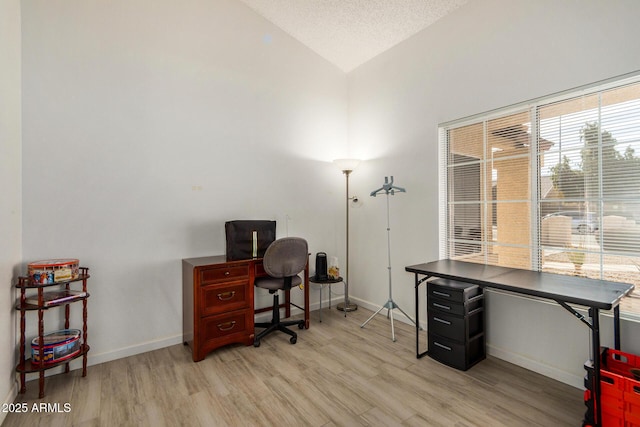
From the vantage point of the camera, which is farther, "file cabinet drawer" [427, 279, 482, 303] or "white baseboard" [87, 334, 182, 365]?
"white baseboard" [87, 334, 182, 365]

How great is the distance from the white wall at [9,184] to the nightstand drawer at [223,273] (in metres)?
1.24

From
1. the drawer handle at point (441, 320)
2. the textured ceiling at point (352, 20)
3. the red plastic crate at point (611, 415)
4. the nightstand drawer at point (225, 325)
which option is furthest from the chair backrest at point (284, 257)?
the textured ceiling at point (352, 20)

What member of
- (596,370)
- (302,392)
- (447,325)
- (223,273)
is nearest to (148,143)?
(223,273)

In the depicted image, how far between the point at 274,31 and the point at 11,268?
3416 mm

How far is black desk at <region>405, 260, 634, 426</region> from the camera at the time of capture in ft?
5.49

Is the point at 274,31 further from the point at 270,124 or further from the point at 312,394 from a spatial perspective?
the point at 312,394

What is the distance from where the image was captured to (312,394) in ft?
6.99

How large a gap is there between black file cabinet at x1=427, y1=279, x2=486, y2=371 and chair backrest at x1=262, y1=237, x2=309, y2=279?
125 centimetres

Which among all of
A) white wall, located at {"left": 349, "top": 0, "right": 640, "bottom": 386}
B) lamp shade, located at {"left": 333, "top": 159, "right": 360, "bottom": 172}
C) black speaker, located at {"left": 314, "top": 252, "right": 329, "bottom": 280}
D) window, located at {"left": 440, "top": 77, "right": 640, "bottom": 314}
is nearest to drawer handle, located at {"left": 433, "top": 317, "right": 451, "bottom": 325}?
white wall, located at {"left": 349, "top": 0, "right": 640, "bottom": 386}

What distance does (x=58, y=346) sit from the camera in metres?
2.19

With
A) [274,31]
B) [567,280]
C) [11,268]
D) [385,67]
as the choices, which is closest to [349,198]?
[385,67]

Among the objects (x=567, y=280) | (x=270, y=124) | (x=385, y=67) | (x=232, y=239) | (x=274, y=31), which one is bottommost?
(x=567, y=280)

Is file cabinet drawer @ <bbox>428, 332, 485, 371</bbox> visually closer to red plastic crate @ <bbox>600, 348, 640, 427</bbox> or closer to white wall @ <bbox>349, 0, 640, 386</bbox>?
white wall @ <bbox>349, 0, 640, 386</bbox>

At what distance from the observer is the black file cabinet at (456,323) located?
2.42 meters
